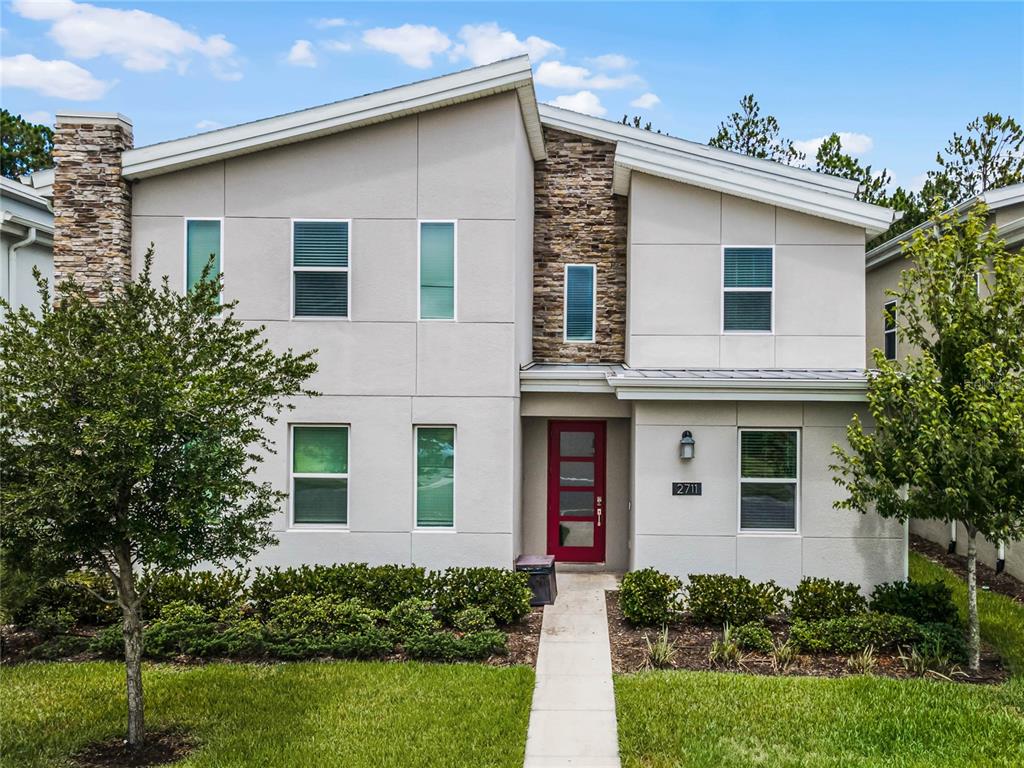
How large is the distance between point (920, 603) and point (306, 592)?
8.40 meters

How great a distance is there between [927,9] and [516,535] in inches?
447

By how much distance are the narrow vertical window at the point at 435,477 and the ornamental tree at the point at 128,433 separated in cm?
455

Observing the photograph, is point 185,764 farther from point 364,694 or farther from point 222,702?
point 364,694

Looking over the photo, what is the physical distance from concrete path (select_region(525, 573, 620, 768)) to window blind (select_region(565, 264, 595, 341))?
15.7 feet

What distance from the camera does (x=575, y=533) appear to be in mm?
14938

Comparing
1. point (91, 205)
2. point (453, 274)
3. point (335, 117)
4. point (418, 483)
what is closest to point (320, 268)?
point (453, 274)

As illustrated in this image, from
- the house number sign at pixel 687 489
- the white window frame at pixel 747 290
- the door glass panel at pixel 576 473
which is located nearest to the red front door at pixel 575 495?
the door glass panel at pixel 576 473

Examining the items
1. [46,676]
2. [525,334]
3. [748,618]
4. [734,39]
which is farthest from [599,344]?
[46,676]

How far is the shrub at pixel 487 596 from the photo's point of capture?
1133 cm

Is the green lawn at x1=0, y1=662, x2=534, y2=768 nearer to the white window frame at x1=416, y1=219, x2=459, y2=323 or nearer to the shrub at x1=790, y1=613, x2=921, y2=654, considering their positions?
the shrub at x1=790, y1=613, x2=921, y2=654

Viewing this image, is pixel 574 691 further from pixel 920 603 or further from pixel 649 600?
pixel 920 603

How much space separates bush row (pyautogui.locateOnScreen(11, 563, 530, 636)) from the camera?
441 inches

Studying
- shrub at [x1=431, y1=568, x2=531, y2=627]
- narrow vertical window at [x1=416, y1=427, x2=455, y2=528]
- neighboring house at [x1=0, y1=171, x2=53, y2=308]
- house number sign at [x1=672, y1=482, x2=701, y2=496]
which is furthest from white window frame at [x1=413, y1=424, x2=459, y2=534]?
neighboring house at [x1=0, y1=171, x2=53, y2=308]

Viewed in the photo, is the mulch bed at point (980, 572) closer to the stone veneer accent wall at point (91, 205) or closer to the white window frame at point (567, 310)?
the white window frame at point (567, 310)
